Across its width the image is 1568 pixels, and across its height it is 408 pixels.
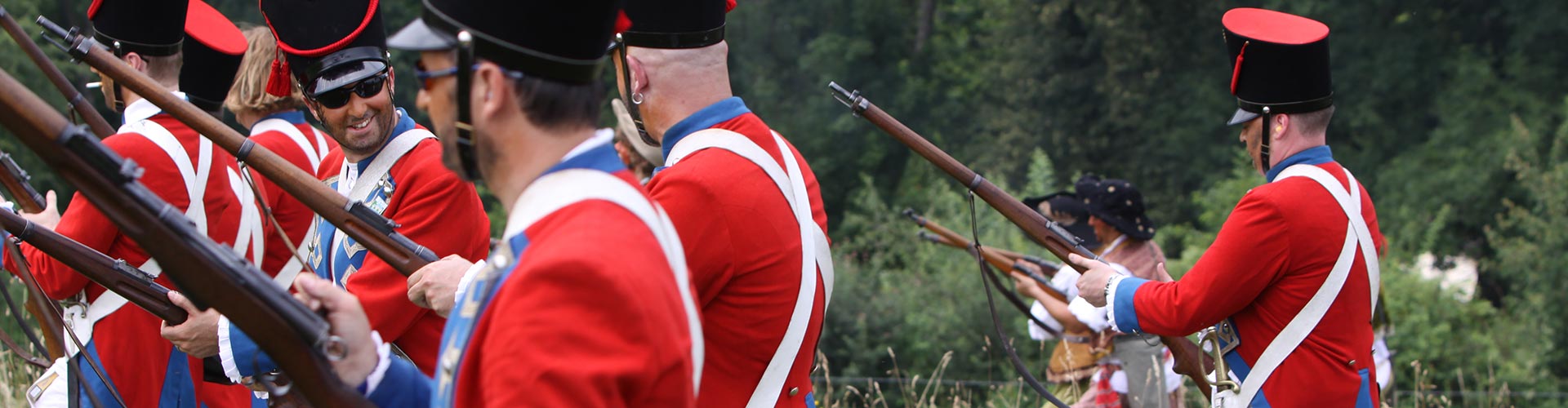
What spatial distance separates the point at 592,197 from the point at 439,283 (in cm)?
144

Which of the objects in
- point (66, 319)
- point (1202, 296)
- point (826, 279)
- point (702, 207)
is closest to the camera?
point (702, 207)

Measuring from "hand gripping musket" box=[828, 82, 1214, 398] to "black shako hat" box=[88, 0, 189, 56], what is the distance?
2337 millimetres

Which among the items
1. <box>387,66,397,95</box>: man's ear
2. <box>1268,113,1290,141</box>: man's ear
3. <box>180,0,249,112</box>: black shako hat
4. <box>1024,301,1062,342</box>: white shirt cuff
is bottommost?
<box>1024,301,1062,342</box>: white shirt cuff

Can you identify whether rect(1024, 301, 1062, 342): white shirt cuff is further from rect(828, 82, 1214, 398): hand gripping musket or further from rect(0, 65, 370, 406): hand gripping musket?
rect(0, 65, 370, 406): hand gripping musket

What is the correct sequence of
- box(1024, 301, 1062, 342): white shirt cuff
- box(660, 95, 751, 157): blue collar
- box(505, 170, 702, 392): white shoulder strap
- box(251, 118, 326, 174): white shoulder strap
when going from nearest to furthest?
box(505, 170, 702, 392): white shoulder strap
box(660, 95, 751, 157): blue collar
box(251, 118, 326, 174): white shoulder strap
box(1024, 301, 1062, 342): white shirt cuff

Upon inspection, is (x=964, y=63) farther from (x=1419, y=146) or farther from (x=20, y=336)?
(x=20, y=336)

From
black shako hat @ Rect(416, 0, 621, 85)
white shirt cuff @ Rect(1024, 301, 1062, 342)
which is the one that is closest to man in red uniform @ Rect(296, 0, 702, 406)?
black shako hat @ Rect(416, 0, 621, 85)

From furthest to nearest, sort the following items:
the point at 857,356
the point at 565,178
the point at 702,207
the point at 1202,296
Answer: the point at 857,356, the point at 1202,296, the point at 702,207, the point at 565,178

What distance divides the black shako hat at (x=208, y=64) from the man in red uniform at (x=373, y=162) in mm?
1268

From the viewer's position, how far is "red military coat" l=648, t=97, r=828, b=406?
3.37 m

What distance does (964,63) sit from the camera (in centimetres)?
3897

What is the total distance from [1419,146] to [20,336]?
89.9ft

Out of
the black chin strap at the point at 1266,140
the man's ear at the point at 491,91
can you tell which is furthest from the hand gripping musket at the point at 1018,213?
the man's ear at the point at 491,91

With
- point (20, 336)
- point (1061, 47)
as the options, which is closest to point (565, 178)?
point (20, 336)
